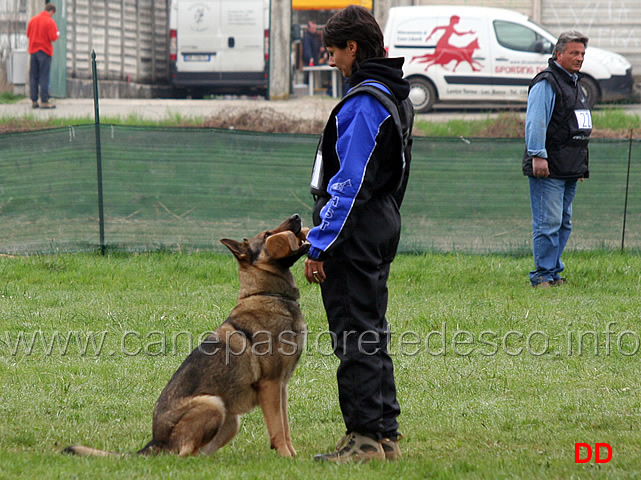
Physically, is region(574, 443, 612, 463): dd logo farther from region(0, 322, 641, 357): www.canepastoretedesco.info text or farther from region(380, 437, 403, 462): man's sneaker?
region(0, 322, 641, 357): www.canepastoretedesco.info text

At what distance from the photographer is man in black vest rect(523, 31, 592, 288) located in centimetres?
778

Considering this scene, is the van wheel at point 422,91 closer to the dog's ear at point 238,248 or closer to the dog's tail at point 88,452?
the dog's ear at point 238,248

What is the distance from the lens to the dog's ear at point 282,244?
397cm

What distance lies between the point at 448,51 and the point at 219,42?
5921mm

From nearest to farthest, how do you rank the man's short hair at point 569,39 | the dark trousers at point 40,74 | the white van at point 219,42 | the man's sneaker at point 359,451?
the man's sneaker at point 359,451 → the man's short hair at point 569,39 → the dark trousers at point 40,74 → the white van at point 219,42

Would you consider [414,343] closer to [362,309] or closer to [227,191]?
[362,309]

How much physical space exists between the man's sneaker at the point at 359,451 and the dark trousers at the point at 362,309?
0.04 metres

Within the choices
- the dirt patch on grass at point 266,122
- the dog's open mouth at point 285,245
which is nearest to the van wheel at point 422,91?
the dirt patch on grass at point 266,122

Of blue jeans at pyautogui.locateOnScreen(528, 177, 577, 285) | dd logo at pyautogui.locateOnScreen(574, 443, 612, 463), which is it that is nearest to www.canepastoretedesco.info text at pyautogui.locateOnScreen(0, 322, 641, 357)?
blue jeans at pyautogui.locateOnScreen(528, 177, 577, 285)

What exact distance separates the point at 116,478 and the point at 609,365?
3.65m

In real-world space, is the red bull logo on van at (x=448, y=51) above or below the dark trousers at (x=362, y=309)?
above

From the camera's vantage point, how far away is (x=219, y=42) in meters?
20.1

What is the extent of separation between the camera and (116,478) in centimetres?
356

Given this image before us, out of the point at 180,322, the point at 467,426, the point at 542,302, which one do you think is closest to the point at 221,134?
the point at 180,322
